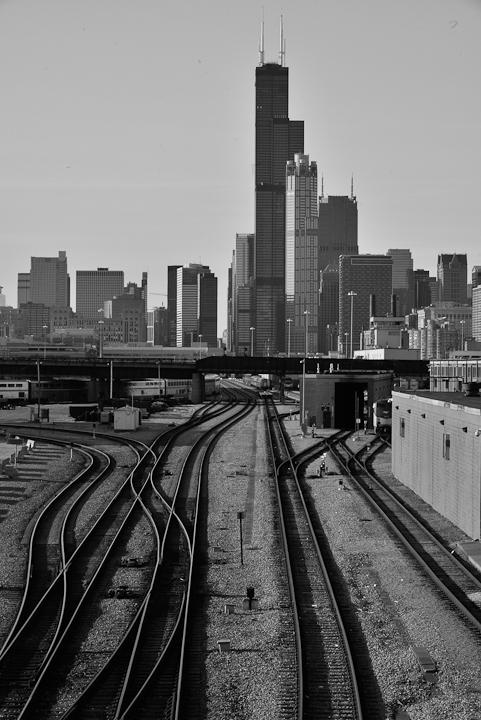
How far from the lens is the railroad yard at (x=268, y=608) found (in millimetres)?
12922

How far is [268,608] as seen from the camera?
56.4ft

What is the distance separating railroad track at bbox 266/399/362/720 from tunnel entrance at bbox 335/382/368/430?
36586 mm

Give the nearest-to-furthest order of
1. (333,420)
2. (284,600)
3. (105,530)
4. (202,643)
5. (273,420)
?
1. (202,643)
2. (284,600)
3. (105,530)
4. (333,420)
5. (273,420)

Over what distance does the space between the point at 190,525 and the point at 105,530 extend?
2.48 metres

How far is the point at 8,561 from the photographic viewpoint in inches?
833

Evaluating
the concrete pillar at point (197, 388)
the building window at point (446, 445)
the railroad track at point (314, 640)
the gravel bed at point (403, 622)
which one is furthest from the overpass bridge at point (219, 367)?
the railroad track at point (314, 640)

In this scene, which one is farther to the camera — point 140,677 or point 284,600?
point 284,600

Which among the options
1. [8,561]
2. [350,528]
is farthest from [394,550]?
[8,561]

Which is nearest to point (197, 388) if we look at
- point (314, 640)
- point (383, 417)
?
point (383, 417)

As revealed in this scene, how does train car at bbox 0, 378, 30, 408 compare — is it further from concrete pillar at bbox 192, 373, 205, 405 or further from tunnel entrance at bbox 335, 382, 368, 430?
tunnel entrance at bbox 335, 382, 368, 430

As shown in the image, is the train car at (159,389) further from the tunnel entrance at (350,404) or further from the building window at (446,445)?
the building window at (446,445)

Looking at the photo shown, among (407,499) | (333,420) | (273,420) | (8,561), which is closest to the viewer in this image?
(8,561)

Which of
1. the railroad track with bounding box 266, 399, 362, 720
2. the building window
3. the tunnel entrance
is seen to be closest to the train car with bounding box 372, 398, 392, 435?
the tunnel entrance

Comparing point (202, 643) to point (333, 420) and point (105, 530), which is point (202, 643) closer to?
point (105, 530)
